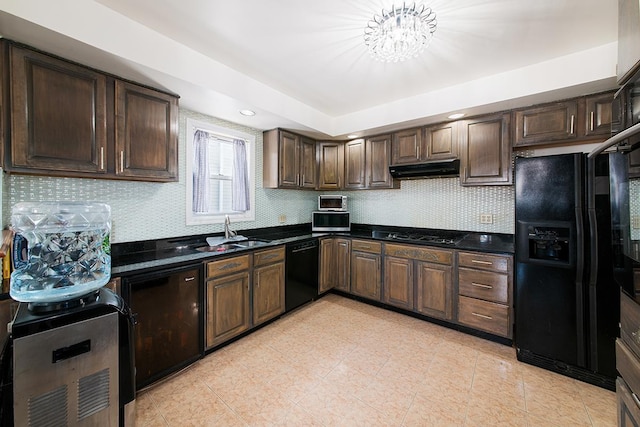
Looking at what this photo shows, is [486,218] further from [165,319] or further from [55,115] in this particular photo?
[55,115]

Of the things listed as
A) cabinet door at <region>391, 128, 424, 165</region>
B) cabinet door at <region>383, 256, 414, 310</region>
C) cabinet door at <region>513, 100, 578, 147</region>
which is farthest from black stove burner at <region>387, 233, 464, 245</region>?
cabinet door at <region>513, 100, 578, 147</region>

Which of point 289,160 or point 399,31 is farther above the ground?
point 399,31

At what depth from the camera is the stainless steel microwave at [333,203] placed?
390 cm

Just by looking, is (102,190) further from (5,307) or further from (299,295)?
(299,295)

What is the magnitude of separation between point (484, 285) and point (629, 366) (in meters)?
1.90

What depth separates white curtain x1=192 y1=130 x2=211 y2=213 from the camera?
281cm

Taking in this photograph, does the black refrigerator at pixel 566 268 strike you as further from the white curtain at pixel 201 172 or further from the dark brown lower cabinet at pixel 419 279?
the white curtain at pixel 201 172

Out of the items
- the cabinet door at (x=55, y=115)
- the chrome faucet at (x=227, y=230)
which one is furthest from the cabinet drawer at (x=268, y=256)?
the cabinet door at (x=55, y=115)

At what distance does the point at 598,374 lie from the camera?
1973 mm

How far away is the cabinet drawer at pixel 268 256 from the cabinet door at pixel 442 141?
2.19 metres

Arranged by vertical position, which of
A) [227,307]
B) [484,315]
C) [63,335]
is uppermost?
[63,335]

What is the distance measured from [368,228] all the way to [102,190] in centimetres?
337

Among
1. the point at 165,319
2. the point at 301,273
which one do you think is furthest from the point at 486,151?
the point at 165,319

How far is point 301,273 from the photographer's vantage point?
3244 mm
